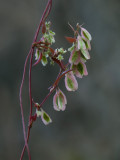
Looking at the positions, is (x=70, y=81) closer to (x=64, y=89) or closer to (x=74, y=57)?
(x=74, y=57)

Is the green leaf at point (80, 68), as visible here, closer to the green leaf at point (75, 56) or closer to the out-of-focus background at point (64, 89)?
the green leaf at point (75, 56)

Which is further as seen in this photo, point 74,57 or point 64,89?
point 64,89

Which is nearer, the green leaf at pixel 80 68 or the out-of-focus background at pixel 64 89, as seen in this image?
the green leaf at pixel 80 68

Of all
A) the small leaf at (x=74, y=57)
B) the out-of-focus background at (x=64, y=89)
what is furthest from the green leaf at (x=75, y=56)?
the out-of-focus background at (x=64, y=89)

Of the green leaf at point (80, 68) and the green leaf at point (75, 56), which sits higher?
the green leaf at point (75, 56)

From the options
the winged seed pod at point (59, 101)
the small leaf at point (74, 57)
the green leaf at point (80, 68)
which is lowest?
the winged seed pod at point (59, 101)

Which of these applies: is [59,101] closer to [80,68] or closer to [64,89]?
[80,68]

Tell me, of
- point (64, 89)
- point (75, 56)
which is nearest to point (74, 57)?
point (75, 56)

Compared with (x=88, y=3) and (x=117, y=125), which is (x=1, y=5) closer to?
(x=88, y=3)

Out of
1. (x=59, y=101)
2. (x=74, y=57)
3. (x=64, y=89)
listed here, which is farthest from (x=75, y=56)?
(x=64, y=89)
